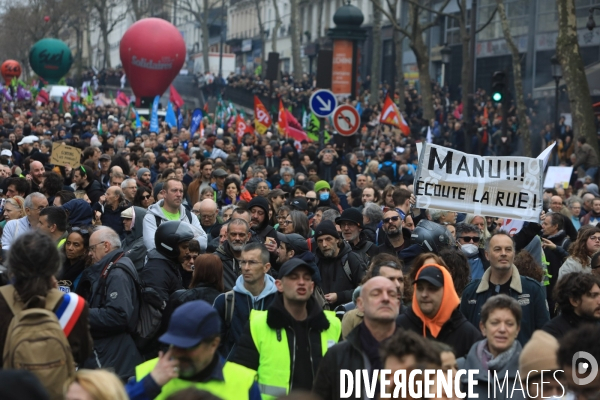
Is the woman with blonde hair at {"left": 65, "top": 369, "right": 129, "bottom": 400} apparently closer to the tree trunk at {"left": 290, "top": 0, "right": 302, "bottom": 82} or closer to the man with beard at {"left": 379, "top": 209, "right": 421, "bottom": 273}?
the man with beard at {"left": 379, "top": 209, "right": 421, "bottom": 273}

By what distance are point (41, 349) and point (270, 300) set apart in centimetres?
223

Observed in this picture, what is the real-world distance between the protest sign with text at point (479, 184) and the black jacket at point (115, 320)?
11.2 ft

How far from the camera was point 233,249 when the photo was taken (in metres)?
8.21

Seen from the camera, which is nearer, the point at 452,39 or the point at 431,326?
the point at 431,326

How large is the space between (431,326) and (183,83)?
56093 millimetres

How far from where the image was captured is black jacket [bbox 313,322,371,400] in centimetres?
500

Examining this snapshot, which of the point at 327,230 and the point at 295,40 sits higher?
the point at 295,40

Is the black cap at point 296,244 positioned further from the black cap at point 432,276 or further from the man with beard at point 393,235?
the black cap at point 432,276

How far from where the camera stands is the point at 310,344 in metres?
5.51

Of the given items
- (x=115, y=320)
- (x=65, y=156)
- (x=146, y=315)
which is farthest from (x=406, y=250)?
(x=65, y=156)

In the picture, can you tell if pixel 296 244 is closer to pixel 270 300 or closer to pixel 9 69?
pixel 270 300

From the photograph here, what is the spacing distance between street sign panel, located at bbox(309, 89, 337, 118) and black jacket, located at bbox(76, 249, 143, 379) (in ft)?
39.6

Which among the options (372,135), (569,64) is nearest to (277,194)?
(569,64)

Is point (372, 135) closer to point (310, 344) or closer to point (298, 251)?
A: point (298, 251)
